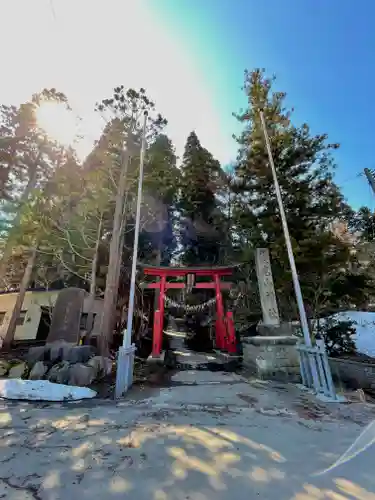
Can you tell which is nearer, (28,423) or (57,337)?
(28,423)

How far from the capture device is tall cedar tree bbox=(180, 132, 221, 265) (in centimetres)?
1853

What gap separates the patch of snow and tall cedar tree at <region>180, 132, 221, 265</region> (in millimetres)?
14185

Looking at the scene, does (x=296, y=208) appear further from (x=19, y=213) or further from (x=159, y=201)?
(x=19, y=213)

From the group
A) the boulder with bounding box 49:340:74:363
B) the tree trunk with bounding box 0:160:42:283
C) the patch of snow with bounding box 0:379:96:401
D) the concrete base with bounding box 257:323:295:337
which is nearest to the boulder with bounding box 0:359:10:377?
the boulder with bounding box 49:340:74:363

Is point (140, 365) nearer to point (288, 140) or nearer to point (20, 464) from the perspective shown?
point (20, 464)

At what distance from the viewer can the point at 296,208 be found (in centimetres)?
1016

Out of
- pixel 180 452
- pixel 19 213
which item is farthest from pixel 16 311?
pixel 180 452

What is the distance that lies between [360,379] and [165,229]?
45.3ft

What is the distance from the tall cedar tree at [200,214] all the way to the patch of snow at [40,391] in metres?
14.2

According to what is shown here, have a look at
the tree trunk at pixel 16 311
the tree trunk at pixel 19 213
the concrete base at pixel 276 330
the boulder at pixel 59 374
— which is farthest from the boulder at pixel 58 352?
the tree trunk at pixel 19 213

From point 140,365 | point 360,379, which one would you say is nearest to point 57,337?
point 140,365

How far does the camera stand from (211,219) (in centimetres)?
1886

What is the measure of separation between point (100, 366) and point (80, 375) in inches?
42.9

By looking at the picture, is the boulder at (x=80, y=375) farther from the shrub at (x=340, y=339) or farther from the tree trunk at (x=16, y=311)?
the shrub at (x=340, y=339)
